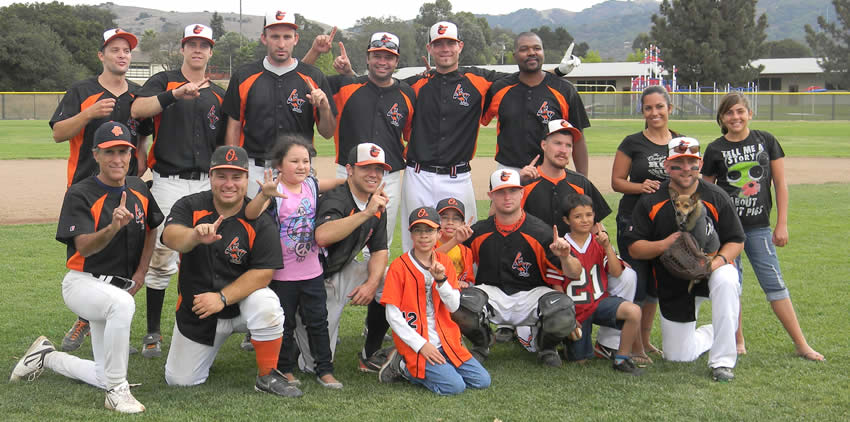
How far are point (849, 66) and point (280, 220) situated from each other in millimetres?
70969

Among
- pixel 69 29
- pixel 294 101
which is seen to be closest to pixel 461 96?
pixel 294 101

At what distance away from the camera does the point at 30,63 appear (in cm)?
5378

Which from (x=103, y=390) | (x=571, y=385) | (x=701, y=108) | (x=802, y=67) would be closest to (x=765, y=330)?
(x=571, y=385)

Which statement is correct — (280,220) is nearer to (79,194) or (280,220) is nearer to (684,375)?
(79,194)

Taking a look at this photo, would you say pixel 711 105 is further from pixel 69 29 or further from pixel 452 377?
pixel 69 29

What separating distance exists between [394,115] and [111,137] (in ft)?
7.90

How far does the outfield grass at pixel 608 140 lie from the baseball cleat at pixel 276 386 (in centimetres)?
1886

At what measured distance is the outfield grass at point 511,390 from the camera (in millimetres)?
4684

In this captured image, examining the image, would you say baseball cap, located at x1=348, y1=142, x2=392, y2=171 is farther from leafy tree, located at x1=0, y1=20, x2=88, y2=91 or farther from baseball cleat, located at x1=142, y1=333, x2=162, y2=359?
leafy tree, located at x1=0, y1=20, x2=88, y2=91

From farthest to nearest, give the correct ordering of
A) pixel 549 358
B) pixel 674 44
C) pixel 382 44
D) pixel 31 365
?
pixel 674 44, pixel 382 44, pixel 549 358, pixel 31 365

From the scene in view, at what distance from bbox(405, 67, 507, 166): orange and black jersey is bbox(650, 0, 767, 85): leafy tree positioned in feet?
177

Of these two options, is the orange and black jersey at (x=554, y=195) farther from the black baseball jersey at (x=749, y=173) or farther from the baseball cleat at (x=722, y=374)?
the baseball cleat at (x=722, y=374)

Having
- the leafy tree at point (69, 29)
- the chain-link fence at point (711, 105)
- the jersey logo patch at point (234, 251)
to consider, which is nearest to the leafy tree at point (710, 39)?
the chain-link fence at point (711, 105)

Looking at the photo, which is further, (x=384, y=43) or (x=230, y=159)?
(x=384, y=43)
